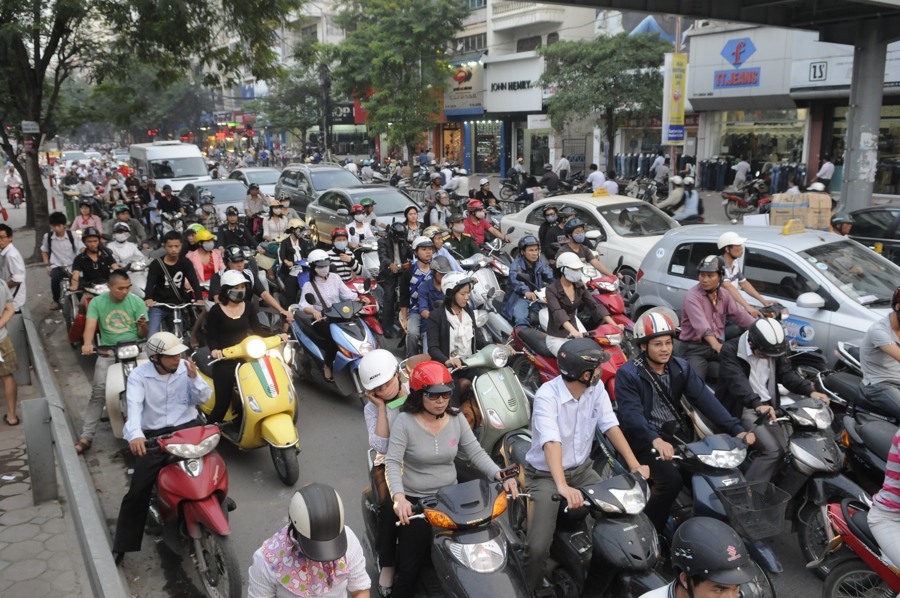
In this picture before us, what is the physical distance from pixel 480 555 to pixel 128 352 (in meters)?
4.44

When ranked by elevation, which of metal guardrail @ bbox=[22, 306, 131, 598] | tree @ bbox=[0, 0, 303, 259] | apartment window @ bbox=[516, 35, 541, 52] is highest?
apartment window @ bbox=[516, 35, 541, 52]

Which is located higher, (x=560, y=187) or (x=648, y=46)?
(x=648, y=46)

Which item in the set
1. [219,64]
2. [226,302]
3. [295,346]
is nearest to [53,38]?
[219,64]

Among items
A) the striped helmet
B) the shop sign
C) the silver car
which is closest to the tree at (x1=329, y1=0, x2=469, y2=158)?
the shop sign

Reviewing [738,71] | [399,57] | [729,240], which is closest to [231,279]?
[729,240]

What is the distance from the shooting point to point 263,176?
2139 cm

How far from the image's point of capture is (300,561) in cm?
337

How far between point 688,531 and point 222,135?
2797 inches

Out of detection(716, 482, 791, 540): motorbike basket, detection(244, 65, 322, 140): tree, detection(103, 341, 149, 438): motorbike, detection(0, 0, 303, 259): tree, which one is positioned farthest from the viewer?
detection(244, 65, 322, 140): tree

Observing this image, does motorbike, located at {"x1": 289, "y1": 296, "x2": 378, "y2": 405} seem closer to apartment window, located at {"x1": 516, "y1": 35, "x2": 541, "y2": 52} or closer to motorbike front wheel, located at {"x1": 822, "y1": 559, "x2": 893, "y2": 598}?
motorbike front wheel, located at {"x1": 822, "y1": 559, "x2": 893, "y2": 598}

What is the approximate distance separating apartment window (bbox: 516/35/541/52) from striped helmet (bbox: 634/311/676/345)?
35.5 m

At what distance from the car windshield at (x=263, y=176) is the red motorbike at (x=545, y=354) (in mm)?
15156

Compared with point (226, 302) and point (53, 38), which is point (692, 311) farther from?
point (53, 38)

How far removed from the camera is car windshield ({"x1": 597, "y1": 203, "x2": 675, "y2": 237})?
1188 cm
